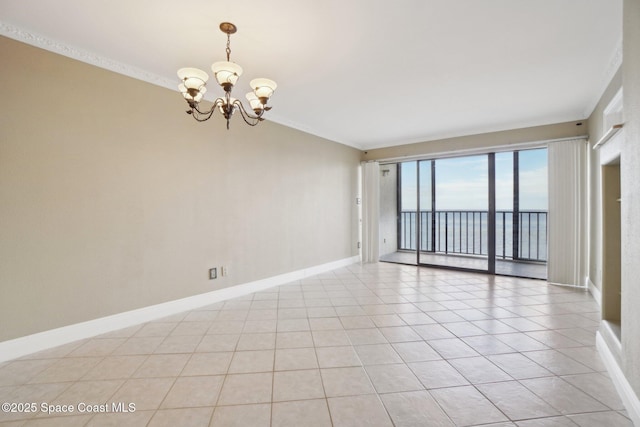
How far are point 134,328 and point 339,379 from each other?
220cm

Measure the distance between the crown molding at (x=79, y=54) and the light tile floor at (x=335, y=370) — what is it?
261cm

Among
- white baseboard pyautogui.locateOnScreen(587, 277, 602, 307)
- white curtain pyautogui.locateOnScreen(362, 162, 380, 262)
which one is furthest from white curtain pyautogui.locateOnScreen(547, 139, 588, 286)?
white curtain pyautogui.locateOnScreen(362, 162, 380, 262)

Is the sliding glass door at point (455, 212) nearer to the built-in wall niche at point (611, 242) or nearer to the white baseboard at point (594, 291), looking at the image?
the white baseboard at point (594, 291)

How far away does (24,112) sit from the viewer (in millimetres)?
2295

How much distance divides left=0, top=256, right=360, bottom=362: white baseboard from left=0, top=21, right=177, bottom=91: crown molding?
96.6 inches

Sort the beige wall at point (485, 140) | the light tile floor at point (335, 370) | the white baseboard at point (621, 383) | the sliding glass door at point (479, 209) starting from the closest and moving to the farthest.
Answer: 1. the white baseboard at point (621, 383)
2. the light tile floor at point (335, 370)
3. the beige wall at point (485, 140)
4. the sliding glass door at point (479, 209)

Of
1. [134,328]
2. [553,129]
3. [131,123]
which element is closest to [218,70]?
[131,123]

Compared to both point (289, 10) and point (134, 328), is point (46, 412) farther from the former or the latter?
point (289, 10)

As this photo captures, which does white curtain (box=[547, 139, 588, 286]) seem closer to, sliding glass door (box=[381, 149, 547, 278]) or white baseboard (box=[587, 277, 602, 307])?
white baseboard (box=[587, 277, 602, 307])

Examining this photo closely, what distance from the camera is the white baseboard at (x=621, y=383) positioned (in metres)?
1.54

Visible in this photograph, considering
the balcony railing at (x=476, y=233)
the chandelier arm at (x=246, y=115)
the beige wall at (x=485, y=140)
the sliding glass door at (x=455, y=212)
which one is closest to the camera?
the chandelier arm at (x=246, y=115)

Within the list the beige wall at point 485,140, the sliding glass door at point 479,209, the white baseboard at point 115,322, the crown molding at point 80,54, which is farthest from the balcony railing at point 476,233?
the crown molding at point 80,54

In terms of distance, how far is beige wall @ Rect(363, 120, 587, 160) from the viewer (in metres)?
4.39

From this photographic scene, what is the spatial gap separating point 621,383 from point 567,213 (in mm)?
3360
